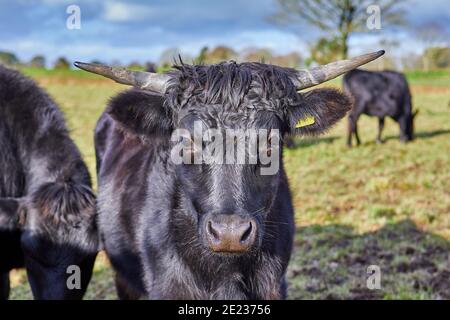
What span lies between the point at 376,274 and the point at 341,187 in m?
4.17

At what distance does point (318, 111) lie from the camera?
354 cm

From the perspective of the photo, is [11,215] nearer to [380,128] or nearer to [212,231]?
[212,231]

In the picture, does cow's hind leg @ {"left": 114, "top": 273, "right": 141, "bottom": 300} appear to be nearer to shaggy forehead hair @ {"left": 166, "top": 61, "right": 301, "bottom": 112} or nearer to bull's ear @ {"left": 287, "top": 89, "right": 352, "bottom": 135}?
shaggy forehead hair @ {"left": 166, "top": 61, "right": 301, "bottom": 112}

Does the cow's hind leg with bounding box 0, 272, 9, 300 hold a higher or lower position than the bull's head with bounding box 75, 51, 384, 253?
lower

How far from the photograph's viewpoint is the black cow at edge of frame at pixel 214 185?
3.06 m

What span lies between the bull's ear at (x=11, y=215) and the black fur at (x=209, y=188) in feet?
1.85

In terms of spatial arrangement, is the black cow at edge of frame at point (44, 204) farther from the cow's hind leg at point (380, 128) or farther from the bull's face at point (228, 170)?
the cow's hind leg at point (380, 128)

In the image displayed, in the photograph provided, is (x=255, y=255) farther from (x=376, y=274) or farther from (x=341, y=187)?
(x=341, y=187)

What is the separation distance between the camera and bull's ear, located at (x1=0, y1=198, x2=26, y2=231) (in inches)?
147

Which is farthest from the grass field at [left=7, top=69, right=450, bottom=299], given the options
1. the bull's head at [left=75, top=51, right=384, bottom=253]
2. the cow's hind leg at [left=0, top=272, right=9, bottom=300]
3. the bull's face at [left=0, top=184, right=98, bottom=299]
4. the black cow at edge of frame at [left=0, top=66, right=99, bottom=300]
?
the bull's face at [left=0, top=184, right=98, bottom=299]

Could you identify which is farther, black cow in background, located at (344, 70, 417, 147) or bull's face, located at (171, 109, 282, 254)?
black cow in background, located at (344, 70, 417, 147)

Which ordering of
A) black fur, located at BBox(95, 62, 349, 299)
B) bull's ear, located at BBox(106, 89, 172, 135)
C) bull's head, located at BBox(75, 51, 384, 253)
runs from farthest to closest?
1. bull's ear, located at BBox(106, 89, 172, 135)
2. black fur, located at BBox(95, 62, 349, 299)
3. bull's head, located at BBox(75, 51, 384, 253)

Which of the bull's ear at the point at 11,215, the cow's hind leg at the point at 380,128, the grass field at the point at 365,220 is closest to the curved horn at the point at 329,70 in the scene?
the grass field at the point at 365,220

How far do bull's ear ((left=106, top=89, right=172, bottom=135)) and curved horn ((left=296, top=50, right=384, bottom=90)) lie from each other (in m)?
0.92
